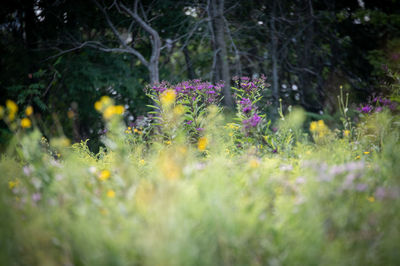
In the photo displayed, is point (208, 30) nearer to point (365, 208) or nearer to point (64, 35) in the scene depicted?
point (64, 35)

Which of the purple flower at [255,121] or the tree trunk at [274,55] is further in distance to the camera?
the tree trunk at [274,55]

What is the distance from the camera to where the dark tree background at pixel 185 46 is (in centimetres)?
784

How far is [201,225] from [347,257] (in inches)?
33.2

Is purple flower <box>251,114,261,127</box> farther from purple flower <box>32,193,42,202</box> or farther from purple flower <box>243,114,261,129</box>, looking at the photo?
purple flower <box>32,193,42,202</box>

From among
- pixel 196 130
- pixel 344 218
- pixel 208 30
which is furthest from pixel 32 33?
pixel 344 218

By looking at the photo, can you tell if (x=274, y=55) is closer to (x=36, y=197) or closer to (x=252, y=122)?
(x=252, y=122)

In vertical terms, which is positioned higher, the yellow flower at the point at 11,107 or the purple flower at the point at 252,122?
the yellow flower at the point at 11,107

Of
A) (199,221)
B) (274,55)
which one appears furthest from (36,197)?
(274,55)

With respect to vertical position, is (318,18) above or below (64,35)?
below

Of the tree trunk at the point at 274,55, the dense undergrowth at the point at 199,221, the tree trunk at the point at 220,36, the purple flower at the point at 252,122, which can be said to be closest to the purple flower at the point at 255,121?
the purple flower at the point at 252,122

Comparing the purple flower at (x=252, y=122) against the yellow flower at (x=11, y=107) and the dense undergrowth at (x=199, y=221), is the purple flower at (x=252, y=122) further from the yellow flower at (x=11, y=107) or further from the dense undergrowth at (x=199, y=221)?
the yellow flower at (x=11, y=107)

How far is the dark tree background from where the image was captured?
7836 millimetres

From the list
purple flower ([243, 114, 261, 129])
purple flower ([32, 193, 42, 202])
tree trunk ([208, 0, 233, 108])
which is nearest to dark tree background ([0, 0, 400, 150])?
tree trunk ([208, 0, 233, 108])

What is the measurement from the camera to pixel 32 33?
836 cm
